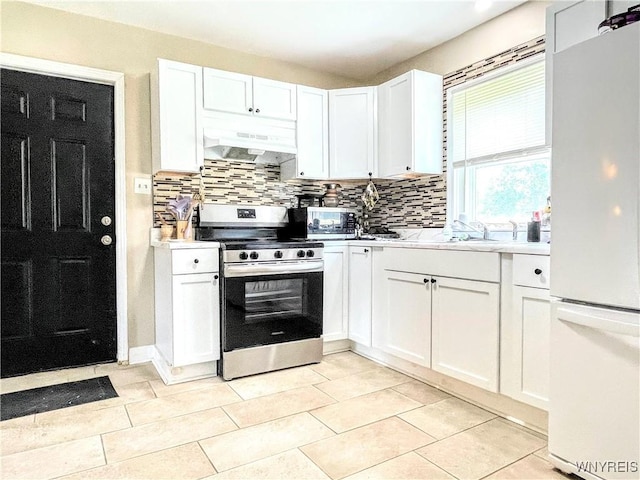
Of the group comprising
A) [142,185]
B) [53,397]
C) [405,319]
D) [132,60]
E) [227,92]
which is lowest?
[53,397]

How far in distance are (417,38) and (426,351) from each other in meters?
2.41

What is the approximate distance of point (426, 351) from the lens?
2.51 metres

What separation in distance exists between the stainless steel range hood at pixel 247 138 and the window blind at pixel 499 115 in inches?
52.5

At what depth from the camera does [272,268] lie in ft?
9.27

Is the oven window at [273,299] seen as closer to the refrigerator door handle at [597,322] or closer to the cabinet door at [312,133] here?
the cabinet door at [312,133]

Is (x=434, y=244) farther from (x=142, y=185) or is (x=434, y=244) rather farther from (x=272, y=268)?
(x=142, y=185)

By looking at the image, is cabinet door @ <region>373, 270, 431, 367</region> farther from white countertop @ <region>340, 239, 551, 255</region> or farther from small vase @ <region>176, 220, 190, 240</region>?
small vase @ <region>176, 220, 190, 240</region>

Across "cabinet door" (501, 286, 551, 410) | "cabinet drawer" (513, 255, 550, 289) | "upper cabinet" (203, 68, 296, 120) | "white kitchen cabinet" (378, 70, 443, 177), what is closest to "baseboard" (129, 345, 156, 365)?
"upper cabinet" (203, 68, 296, 120)

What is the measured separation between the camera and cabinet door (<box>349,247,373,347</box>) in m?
3.03

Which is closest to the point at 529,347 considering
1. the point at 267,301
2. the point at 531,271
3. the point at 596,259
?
the point at 531,271

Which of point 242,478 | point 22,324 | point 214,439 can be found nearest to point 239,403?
point 214,439

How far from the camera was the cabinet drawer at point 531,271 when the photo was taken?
1.85 m

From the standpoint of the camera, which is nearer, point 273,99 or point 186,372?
point 186,372

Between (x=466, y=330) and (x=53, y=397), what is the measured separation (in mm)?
2442
